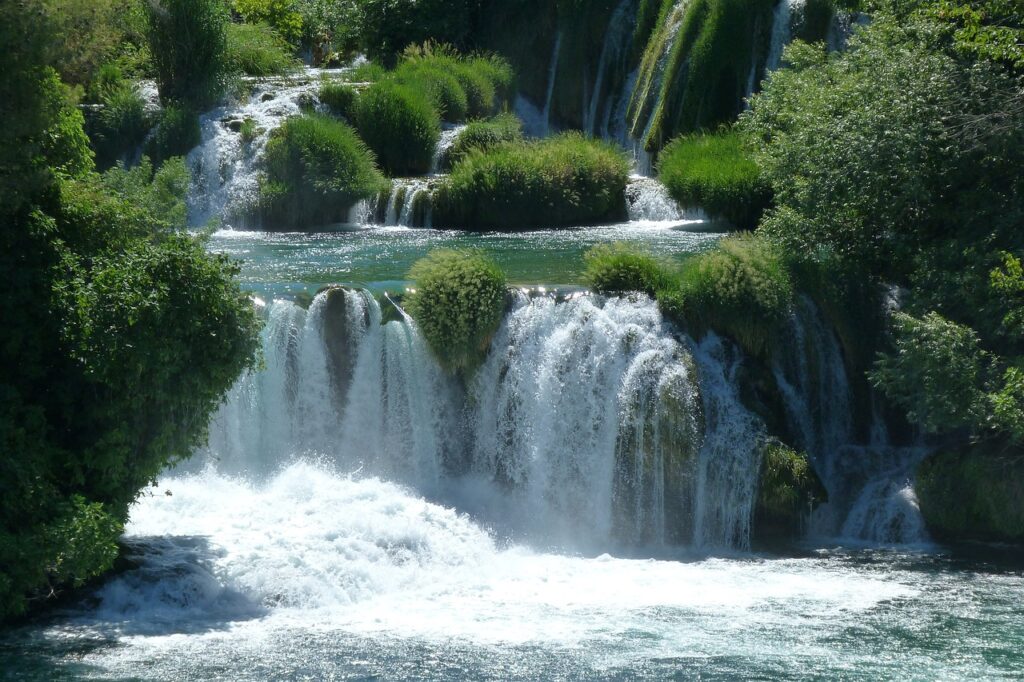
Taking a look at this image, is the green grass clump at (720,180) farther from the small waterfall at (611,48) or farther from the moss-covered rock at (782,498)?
the moss-covered rock at (782,498)

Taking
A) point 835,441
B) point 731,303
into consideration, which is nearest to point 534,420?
point 731,303

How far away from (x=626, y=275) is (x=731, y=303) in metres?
1.29

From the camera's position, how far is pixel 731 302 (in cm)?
1614

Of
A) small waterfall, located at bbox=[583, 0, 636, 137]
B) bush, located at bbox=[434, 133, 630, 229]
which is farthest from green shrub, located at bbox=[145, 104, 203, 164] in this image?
small waterfall, located at bbox=[583, 0, 636, 137]

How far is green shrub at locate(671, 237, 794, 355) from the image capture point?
16.2 m

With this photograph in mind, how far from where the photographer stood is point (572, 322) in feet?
52.7

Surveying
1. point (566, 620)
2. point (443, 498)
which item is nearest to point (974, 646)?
point (566, 620)

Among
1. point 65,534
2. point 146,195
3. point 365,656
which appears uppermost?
point 146,195

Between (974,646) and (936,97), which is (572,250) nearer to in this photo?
(936,97)

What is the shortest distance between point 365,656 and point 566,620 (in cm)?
201

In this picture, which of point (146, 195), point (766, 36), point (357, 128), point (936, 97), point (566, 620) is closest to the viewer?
point (566, 620)

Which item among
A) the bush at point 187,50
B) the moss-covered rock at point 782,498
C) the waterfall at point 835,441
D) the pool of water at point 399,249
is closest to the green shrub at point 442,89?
the bush at point 187,50

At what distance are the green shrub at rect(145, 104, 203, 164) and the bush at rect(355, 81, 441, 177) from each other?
315 cm

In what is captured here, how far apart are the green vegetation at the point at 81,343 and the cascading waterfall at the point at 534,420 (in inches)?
126
